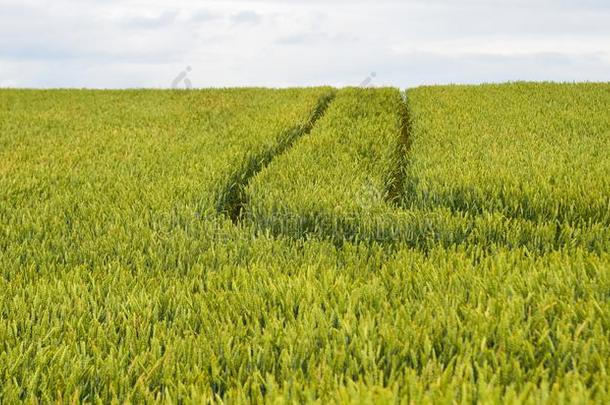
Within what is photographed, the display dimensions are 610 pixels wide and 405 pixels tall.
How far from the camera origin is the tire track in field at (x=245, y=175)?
17.6 ft

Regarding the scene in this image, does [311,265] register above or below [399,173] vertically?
below

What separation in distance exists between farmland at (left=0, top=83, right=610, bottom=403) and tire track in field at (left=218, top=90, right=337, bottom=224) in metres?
0.03

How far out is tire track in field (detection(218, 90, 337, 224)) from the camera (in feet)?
17.6

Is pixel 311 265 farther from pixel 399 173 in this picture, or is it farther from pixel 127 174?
pixel 399 173

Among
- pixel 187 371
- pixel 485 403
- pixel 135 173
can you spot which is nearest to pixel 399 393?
pixel 485 403

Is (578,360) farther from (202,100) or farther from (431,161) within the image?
(202,100)

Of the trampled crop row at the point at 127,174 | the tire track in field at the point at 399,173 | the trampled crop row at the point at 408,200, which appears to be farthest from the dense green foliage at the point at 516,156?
the trampled crop row at the point at 127,174

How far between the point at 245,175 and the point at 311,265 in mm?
2911

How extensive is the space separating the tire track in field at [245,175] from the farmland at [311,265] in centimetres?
3

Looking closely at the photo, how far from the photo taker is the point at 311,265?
11.4 feet

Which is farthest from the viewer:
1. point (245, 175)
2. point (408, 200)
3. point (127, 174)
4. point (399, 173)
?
point (399, 173)

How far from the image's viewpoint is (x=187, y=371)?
2.20 meters

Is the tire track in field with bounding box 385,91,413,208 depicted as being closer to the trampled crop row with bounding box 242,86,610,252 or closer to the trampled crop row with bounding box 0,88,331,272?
the trampled crop row with bounding box 242,86,610,252

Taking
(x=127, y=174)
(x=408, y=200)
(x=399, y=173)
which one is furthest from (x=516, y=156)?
(x=127, y=174)
